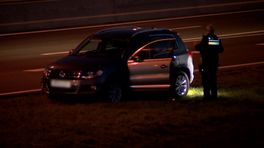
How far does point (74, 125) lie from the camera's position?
10891 millimetres

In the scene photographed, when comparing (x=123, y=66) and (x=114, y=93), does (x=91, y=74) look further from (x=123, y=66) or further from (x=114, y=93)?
(x=123, y=66)

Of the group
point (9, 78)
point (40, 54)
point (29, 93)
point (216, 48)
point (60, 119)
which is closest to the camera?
point (60, 119)

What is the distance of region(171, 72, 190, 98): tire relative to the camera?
13875 mm

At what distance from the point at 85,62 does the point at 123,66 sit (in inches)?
28.0

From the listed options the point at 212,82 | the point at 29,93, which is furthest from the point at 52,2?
the point at 212,82

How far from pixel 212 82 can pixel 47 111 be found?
324cm

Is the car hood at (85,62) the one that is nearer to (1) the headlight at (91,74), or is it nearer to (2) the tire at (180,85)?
(1) the headlight at (91,74)

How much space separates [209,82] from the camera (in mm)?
13438

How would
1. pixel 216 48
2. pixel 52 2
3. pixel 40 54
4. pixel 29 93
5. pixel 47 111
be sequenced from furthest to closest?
pixel 52 2 < pixel 40 54 < pixel 29 93 < pixel 216 48 < pixel 47 111

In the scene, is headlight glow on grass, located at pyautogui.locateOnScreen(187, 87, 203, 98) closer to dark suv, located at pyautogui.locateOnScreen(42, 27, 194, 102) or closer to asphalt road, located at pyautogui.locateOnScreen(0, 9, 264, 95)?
dark suv, located at pyautogui.locateOnScreen(42, 27, 194, 102)

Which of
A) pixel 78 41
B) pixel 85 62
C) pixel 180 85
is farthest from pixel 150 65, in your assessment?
pixel 78 41

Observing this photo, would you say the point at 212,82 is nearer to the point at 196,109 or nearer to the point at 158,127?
the point at 196,109

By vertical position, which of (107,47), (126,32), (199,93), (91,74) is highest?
(126,32)

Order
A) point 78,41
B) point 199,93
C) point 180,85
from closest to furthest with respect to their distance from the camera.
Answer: point 180,85, point 199,93, point 78,41
